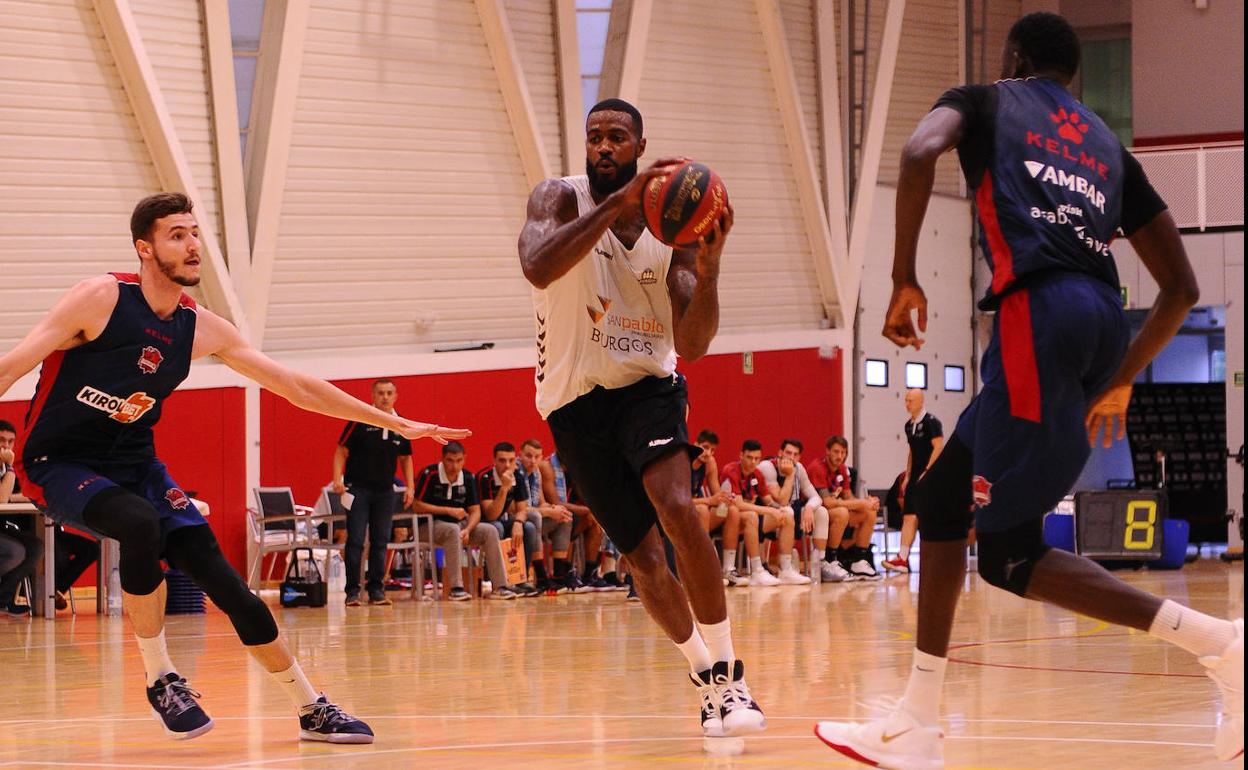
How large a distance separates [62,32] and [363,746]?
1091 centimetres

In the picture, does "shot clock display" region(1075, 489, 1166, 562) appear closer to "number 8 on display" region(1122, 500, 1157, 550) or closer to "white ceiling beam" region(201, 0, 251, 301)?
"number 8 on display" region(1122, 500, 1157, 550)

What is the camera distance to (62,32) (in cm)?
1380

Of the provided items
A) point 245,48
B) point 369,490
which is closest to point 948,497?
point 369,490

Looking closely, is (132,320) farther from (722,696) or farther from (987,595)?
(987,595)

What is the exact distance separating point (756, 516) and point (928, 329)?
8.21m

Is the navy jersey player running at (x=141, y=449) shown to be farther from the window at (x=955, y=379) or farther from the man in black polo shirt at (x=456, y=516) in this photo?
the window at (x=955, y=379)

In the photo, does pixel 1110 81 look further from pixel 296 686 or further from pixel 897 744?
pixel 897 744

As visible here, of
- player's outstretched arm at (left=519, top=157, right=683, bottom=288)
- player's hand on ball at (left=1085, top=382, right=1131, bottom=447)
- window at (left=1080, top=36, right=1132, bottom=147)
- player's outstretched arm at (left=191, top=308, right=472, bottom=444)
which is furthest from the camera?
window at (left=1080, top=36, right=1132, bottom=147)

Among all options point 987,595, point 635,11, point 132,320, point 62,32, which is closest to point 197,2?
point 62,32

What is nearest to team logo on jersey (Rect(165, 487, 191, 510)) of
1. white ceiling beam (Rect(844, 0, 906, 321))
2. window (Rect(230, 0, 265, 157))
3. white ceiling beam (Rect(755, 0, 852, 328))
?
window (Rect(230, 0, 265, 157))

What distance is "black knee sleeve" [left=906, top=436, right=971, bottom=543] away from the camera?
3717mm

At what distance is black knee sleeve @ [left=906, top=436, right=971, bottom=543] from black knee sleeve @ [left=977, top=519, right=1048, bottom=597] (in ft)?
0.23

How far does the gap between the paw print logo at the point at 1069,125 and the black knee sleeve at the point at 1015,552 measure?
92 cm

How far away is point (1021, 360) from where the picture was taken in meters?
3.57
